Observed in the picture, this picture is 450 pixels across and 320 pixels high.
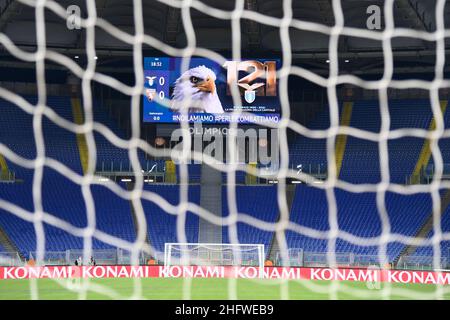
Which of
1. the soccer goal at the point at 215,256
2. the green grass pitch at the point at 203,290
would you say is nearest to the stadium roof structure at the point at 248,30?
the soccer goal at the point at 215,256

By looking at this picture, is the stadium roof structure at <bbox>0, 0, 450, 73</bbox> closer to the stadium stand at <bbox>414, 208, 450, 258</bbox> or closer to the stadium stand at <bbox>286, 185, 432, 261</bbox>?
the stadium stand at <bbox>286, 185, 432, 261</bbox>

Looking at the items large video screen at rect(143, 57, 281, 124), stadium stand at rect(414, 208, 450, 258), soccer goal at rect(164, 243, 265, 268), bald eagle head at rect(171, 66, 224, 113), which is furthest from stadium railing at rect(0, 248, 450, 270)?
bald eagle head at rect(171, 66, 224, 113)

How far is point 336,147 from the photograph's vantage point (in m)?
20.5

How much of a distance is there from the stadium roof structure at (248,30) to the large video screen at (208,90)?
1.27 meters

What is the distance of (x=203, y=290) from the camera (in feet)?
38.4

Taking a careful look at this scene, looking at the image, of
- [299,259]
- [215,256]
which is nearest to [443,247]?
[299,259]

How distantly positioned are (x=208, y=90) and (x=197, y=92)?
0.46 m

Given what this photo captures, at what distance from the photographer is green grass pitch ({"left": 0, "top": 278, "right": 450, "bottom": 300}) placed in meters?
10.6

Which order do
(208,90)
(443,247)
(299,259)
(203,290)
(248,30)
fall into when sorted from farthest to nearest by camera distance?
(248,30), (208,90), (443,247), (299,259), (203,290)

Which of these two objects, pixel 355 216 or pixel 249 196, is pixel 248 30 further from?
pixel 355 216

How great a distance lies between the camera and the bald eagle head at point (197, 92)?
53.1 ft

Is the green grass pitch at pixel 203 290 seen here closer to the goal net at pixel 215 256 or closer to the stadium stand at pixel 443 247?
the goal net at pixel 215 256
